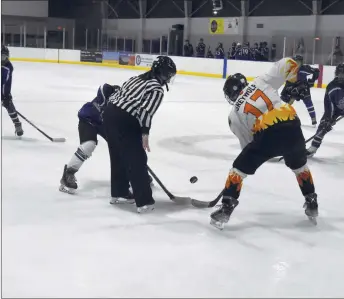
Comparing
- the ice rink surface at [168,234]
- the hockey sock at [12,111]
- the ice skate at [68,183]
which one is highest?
the hockey sock at [12,111]

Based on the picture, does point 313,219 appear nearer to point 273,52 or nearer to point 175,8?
point 273,52

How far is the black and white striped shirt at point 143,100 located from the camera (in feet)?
10.7

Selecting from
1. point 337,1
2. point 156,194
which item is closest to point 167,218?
point 156,194

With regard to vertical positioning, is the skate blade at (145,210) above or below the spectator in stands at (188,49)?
below

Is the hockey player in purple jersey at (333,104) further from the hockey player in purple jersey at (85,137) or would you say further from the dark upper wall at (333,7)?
the dark upper wall at (333,7)

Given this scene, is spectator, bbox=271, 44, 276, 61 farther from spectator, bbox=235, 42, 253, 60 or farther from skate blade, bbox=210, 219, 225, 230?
skate blade, bbox=210, 219, 225, 230

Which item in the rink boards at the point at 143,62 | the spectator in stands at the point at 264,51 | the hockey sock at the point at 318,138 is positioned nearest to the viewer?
the hockey sock at the point at 318,138

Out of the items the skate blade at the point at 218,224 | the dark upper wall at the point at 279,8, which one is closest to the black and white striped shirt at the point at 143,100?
the skate blade at the point at 218,224

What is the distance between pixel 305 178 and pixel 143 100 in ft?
3.40

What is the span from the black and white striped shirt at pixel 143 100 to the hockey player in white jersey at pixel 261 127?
407mm

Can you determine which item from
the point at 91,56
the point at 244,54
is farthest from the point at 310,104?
the point at 91,56

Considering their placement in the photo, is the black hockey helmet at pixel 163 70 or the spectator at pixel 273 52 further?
the spectator at pixel 273 52

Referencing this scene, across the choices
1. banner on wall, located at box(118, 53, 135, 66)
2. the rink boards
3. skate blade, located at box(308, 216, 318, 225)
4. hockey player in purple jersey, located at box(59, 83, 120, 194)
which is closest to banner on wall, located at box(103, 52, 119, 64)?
the rink boards

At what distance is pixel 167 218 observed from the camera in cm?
340
